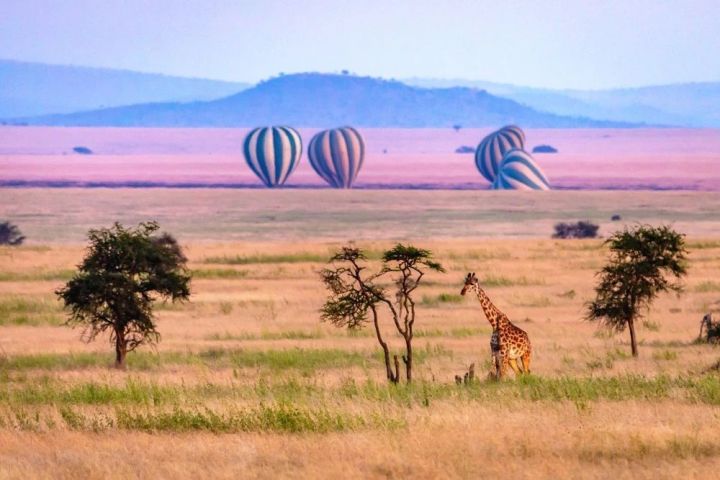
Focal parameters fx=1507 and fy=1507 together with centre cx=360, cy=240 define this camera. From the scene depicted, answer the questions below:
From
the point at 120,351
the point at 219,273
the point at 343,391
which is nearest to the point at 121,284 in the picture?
the point at 120,351

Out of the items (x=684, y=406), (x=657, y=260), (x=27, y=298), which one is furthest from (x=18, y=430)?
(x=27, y=298)

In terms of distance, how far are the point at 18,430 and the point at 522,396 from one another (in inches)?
274

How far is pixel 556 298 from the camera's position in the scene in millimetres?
47500

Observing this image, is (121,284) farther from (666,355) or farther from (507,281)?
(507,281)

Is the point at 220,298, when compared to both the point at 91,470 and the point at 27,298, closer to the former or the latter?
the point at 27,298

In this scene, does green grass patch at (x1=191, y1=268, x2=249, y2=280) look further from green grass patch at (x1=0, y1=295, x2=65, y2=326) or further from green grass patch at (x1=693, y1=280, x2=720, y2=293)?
green grass patch at (x1=693, y1=280, x2=720, y2=293)

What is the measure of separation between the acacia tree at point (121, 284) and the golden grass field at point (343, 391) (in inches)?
30.7

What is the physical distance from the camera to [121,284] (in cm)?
3108

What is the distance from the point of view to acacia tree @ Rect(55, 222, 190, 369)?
3095 cm

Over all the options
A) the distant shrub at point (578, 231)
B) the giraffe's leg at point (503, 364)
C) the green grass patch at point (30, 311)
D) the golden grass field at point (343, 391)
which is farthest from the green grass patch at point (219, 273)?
the distant shrub at point (578, 231)

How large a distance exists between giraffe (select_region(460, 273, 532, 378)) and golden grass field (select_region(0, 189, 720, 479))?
0.73m

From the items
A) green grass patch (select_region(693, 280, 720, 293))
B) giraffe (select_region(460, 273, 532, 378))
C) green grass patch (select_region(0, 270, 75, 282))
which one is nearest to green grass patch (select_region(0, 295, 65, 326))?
green grass patch (select_region(0, 270, 75, 282))

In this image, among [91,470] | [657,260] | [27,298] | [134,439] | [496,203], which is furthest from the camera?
[496,203]

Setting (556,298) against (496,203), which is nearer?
(556,298)
